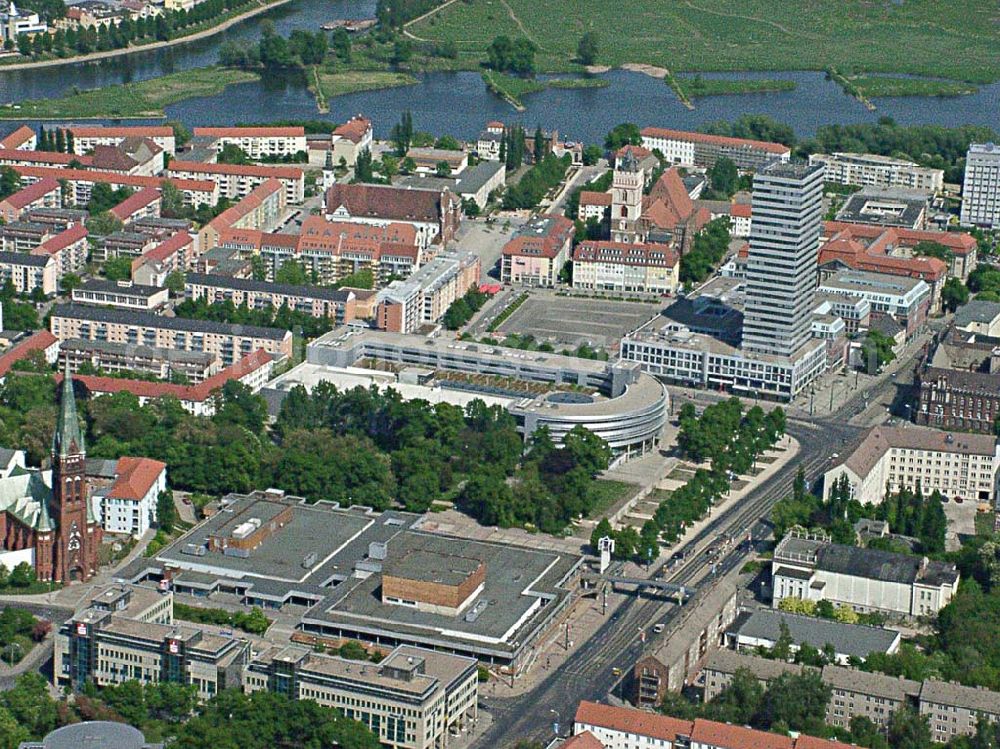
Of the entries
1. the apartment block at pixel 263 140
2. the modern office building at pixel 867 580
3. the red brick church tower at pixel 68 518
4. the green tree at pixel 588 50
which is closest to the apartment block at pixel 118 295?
the red brick church tower at pixel 68 518

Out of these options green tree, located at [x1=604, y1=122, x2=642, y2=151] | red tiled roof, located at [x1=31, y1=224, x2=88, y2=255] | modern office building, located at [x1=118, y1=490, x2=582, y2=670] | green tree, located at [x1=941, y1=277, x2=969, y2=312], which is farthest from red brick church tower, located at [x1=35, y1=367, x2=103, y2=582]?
green tree, located at [x1=604, y1=122, x2=642, y2=151]

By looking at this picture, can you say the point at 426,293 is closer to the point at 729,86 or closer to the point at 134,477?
the point at 134,477

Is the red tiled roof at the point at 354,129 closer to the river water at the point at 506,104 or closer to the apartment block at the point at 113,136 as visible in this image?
the river water at the point at 506,104

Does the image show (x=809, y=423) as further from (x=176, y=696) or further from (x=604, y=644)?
(x=176, y=696)

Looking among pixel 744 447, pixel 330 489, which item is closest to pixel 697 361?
pixel 744 447

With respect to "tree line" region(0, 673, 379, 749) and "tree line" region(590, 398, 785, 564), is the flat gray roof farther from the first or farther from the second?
"tree line" region(0, 673, 379, 749)

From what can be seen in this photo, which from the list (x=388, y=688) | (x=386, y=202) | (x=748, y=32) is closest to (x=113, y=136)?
(x=386, y=202)

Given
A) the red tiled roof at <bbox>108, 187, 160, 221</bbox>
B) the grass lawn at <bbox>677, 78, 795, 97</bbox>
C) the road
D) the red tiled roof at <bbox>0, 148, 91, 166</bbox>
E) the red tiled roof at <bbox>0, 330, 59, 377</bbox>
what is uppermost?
the grass lawn at <bbox>677, 78, 795, 97</bbox>
